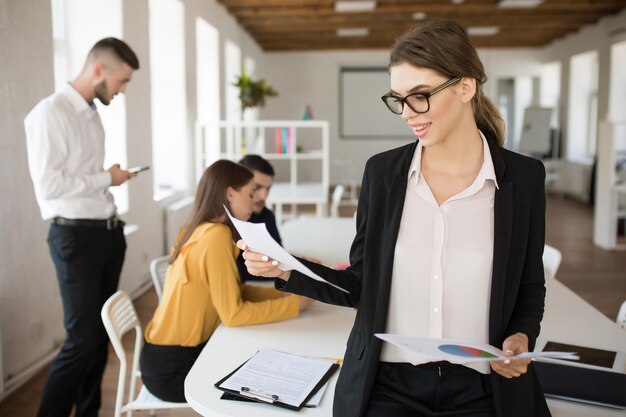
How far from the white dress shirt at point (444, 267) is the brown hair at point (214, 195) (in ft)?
3.41

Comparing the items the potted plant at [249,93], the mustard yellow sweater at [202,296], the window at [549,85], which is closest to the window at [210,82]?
the potted plant at [249,93]

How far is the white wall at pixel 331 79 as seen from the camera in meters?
14.7

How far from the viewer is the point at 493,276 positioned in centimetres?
139

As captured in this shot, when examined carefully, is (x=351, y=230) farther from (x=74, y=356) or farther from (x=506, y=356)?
(x=506, y=356)

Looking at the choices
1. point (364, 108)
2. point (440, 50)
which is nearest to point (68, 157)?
point (440, 50)

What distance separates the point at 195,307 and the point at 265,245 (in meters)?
0.94

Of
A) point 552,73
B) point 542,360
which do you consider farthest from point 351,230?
point 552,73

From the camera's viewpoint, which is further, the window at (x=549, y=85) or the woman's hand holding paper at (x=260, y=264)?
the window at (x=549, y=85)

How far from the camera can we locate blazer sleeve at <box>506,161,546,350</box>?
1.43 meters

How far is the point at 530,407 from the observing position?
1415mm

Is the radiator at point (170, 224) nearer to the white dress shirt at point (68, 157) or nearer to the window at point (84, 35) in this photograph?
the window at point (84, 35)

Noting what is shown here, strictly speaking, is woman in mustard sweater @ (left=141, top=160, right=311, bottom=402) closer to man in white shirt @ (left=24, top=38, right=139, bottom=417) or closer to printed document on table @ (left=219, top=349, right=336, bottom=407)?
printed document on table @ (left=219, top=349, right=336, bottom=407)

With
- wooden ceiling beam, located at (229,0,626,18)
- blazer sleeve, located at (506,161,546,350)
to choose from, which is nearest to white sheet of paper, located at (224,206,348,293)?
blazer sleeve, located at (506,161,546,350)

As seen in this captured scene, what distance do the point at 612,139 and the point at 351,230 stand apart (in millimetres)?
4905
